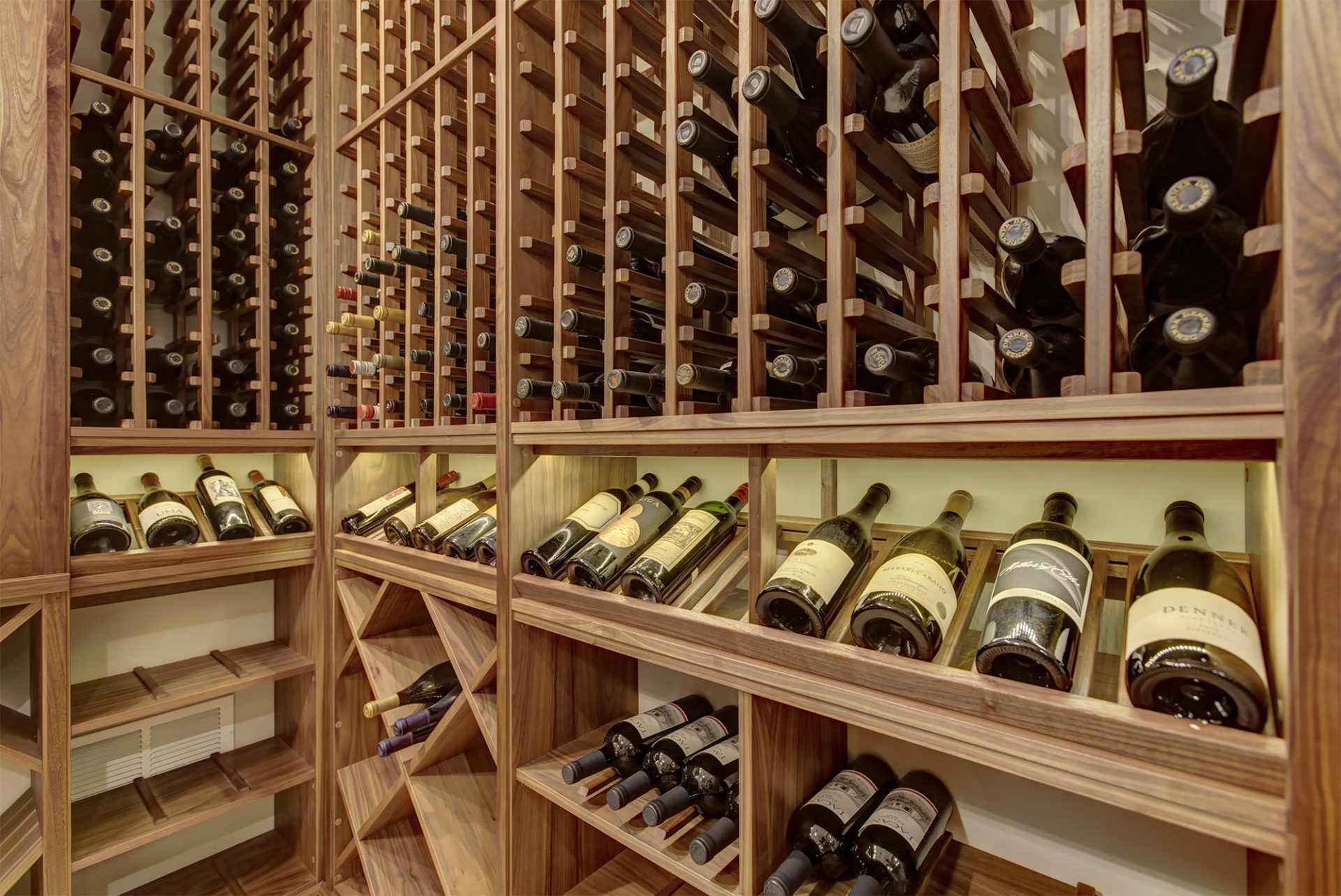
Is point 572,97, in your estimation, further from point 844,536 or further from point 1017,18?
point 844,536

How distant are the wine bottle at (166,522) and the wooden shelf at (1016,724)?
126 cm

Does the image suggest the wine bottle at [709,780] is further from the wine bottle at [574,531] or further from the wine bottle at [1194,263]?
the wine bottle at [1194,263]

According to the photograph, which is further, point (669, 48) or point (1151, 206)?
point (669, 48)

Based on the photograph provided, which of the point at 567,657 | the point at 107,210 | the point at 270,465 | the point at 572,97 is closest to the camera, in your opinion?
the point at 572,97

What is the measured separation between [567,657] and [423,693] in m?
0.48

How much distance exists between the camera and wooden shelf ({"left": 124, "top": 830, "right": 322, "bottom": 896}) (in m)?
1.58

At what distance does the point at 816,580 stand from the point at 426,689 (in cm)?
109

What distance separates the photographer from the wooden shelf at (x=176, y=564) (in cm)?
130

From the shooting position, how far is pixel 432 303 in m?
1.39

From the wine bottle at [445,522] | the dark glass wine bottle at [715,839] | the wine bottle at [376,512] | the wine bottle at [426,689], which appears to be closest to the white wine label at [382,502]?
the wine bottle at [376,512]

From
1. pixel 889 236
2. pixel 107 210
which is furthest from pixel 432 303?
pixel 889 236

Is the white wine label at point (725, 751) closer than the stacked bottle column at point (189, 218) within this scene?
Yes

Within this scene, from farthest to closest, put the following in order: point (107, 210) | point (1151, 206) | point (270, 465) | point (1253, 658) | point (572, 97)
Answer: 1. point (270, 465)
2. point (107, 210)
3. point (572, 97)
4. point (1151, 206)
5. point (1253, 658)

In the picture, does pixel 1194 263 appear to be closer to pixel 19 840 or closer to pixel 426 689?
pixel 426 689
